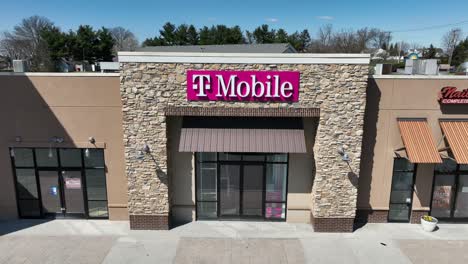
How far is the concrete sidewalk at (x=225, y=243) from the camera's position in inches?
382

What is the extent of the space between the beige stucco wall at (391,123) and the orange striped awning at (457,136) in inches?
8.7

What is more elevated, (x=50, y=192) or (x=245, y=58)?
(x=245, y=58)

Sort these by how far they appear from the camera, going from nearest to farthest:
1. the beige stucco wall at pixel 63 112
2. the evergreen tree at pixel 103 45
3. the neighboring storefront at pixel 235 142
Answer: the neighboring storefront at pixel 235 142 < the beige stucco wall at pixel 63 112 < the evergreen tree at pixel 103 45

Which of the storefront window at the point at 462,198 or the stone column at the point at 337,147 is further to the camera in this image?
the storefront window at the point at 462,198

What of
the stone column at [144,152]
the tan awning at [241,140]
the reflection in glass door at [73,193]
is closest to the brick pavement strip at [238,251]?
the stone column at [144,152]

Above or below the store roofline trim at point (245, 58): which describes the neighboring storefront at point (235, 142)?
below

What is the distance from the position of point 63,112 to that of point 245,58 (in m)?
6.65

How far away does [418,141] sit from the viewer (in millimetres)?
10609

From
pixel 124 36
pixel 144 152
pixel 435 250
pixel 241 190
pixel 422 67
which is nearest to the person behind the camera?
pixel 435 250

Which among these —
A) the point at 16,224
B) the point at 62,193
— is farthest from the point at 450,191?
the point at 16,224

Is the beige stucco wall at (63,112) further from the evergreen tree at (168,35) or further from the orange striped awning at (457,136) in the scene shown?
the evergreen tree at (168,35)

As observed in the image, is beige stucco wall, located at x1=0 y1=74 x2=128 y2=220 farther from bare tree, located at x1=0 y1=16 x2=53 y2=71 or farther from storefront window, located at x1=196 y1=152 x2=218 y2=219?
bare tree, located at x1=0 y1=16 x2=53 y2=71

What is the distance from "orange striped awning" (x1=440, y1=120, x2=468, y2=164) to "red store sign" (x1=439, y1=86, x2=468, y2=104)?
0.74 meters

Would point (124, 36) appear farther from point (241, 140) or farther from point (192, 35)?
point (241, 140)
